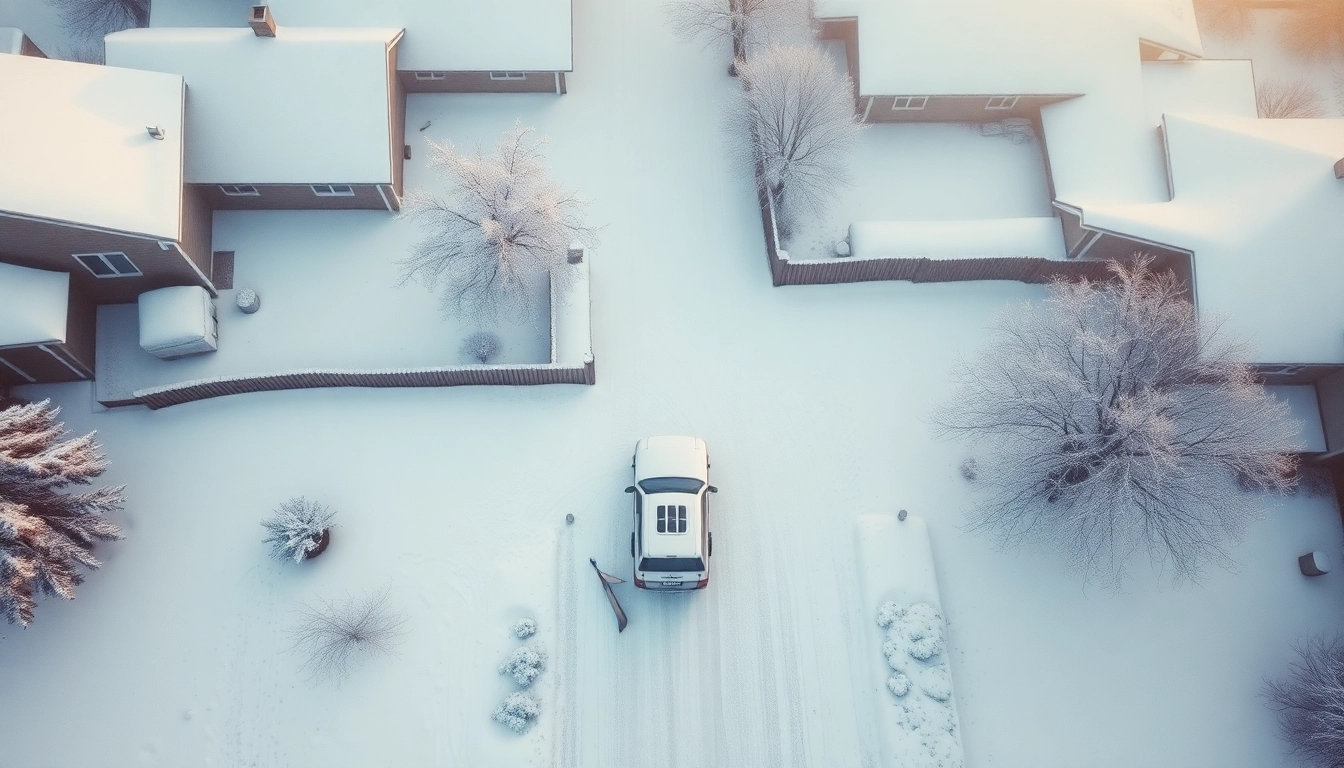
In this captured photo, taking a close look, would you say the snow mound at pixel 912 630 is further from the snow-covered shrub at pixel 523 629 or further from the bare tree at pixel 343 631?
the bare tree at pixel 343 631

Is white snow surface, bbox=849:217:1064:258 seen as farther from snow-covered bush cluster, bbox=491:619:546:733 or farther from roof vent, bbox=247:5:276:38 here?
roof vent, bbox=247:5:276:38

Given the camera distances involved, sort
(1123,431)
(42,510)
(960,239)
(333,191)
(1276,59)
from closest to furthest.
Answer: (1123,431)
(42,510)
(960,239)
(333,191)
(1276,59)

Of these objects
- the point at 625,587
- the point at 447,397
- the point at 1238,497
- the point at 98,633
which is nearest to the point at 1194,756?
the point at 1238,497

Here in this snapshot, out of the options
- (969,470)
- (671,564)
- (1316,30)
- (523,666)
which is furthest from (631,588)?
(1316,30)

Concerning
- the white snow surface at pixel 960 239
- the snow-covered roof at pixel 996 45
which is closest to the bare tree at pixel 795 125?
the snow-covered roof at pixel 996 45

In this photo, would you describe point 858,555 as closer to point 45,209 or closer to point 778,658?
point 778,658

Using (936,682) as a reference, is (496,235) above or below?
above

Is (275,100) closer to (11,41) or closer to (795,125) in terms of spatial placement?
(11,41)
